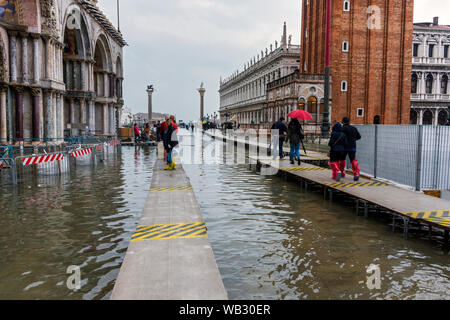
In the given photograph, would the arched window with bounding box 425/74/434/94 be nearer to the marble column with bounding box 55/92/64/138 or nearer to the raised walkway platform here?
the marble column with bounding box 55/92/64/138

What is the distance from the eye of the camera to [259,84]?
84125 mm

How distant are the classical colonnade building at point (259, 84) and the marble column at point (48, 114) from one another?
27905mm

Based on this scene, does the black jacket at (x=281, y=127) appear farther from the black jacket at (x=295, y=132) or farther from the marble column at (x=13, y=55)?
the marble column at (x=13, y=55)

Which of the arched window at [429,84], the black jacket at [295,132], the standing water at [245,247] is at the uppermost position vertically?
the arched window at [429,84]

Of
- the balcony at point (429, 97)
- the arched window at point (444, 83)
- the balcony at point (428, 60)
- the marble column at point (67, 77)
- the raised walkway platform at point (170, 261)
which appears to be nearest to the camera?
the raised walkway platform at point (170, 261)

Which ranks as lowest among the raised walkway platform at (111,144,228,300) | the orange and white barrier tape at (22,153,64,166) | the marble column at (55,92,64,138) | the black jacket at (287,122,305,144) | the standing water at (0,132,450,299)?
the standing water at (0,132,450,299)

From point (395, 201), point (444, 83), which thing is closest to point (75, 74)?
point (395, 201)

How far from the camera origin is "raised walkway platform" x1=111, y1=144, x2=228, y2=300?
390 centimetres

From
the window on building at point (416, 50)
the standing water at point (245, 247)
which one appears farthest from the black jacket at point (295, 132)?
the window on building at point (416, 50)

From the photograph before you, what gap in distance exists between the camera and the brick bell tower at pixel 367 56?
45.5 metres

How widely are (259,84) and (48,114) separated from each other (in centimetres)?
6416

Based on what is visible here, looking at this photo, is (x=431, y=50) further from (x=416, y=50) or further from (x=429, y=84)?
(x=429, y=84)

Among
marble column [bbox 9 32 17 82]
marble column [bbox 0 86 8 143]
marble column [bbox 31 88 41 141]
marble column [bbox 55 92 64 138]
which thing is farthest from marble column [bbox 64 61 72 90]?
marble column [bbox 0 86 8 143]

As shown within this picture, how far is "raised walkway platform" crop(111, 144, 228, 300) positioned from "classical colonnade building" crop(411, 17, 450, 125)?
6411 cm
